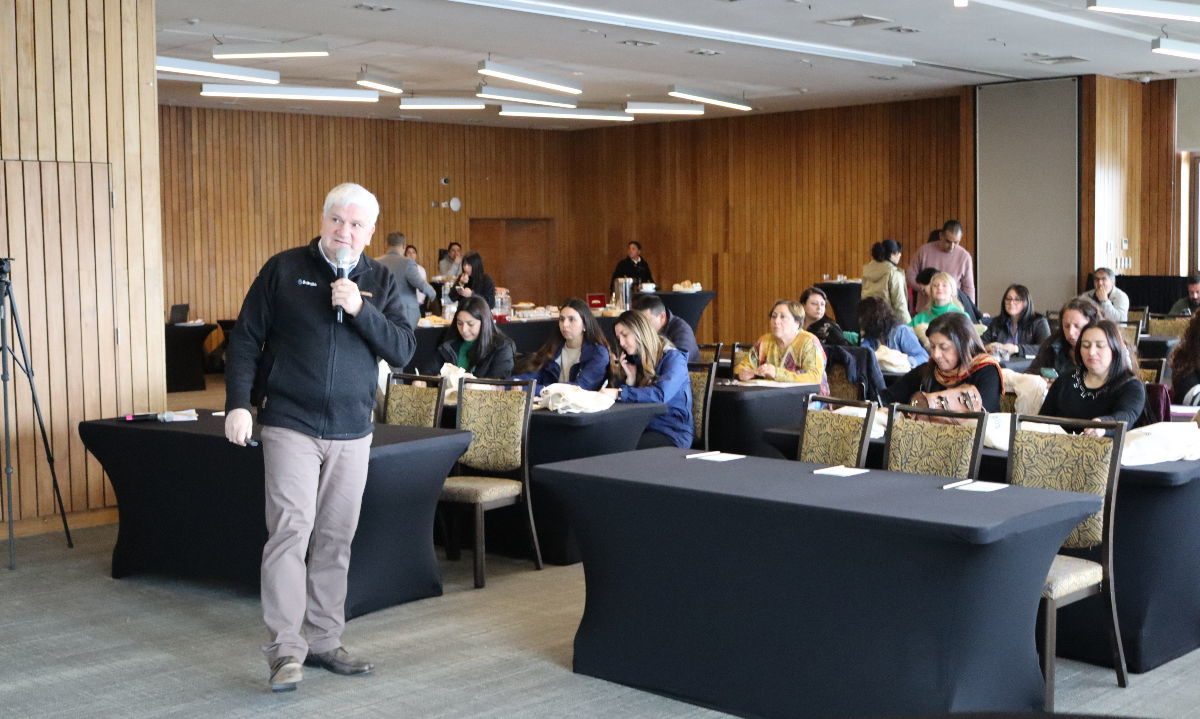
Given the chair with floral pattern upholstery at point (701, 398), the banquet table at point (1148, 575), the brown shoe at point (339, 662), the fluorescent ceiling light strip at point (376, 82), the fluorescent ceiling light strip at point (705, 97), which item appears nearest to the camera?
the banquet table at point (1148, 575)

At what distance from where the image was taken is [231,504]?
5.46m

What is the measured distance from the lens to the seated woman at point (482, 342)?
723 cm

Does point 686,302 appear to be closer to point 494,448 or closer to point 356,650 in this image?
point 494,448

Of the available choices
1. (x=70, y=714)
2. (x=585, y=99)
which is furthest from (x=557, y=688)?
(x=585, y=99)

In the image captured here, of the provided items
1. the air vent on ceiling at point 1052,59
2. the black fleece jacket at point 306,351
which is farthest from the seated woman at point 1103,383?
the air vent on ceiling at point 1052,59

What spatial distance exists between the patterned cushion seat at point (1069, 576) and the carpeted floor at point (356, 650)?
0.37 metres

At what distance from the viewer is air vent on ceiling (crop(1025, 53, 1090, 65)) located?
12711mm

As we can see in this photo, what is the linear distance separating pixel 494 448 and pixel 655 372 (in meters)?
1.02

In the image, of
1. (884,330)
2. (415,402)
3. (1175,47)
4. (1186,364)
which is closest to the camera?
(415,402)

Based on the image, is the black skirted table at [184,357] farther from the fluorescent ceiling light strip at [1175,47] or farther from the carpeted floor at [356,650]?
the fluorescent ceiling light strip at [1175,47]

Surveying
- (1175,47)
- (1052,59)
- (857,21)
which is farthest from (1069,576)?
(1052,59)

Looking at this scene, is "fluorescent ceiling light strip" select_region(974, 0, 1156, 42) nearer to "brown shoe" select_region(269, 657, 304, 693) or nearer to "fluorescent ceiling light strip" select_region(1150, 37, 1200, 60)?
"fluorescent ceiling light strip" select_region(1150, 37, 1200, 60)

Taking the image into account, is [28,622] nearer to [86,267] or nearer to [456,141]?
[86,267]

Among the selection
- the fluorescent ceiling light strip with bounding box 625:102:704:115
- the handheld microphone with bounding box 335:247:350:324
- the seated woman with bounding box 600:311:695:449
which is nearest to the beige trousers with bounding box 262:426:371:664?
the handheld microphone with bounding box 335:247:350:324
